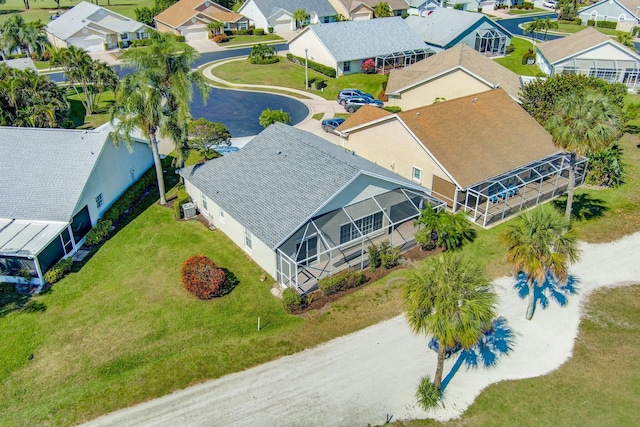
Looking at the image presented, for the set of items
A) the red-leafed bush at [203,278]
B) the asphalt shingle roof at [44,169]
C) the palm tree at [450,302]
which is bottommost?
the red-leafed bush at [203,278]

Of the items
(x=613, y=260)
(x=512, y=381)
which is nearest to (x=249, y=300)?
(x=512, y=381)

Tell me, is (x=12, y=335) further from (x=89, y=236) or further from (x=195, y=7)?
(x=195, y=7)

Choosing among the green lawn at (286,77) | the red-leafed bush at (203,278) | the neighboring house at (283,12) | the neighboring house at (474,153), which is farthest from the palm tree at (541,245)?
the neighboring house at (283,12)

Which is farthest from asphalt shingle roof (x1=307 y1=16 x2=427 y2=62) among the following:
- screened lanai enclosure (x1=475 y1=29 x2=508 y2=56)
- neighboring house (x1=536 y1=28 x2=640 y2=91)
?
neighboring house (x1=536 y1=28 x2=640 y2=91)

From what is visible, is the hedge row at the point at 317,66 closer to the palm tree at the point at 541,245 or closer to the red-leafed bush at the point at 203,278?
the red-leafed bush at the point at 203,278

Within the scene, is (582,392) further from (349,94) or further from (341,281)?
(349,94)
